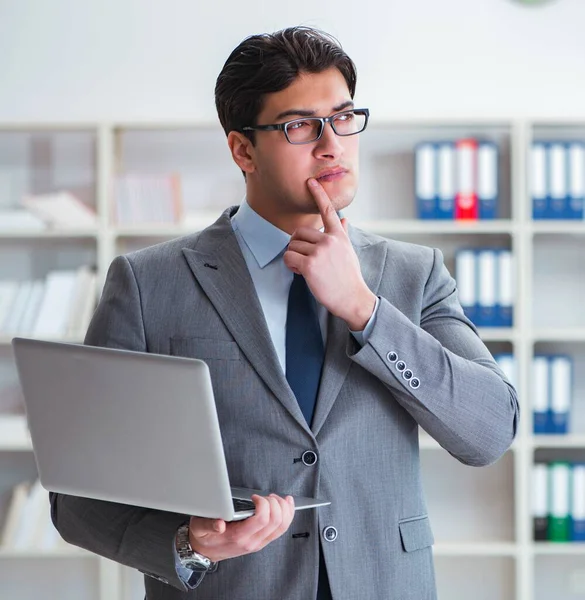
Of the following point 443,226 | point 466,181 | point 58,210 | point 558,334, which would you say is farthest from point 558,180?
point 58,210

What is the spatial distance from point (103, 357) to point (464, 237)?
2907 mm

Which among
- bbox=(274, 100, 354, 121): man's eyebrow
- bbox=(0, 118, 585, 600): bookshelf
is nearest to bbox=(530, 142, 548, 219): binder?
bbox=(0, 118, 585, 600): bookshelf

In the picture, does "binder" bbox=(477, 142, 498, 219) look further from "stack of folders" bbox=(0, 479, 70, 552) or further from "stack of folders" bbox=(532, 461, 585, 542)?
"stack of folders" bbox=(0, 479, 70, 552)

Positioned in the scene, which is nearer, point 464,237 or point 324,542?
point 324,542

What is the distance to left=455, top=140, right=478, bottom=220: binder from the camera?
3.42 metres

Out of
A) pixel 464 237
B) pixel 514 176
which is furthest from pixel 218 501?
pixel 464 237

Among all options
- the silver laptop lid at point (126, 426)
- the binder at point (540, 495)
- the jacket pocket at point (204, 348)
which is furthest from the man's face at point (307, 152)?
the binder at point (540, 495)

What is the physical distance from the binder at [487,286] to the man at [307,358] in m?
2.04

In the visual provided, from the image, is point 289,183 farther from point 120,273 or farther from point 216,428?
point 216,428

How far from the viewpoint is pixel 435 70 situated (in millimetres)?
3758

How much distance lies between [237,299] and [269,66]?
366 millimetres

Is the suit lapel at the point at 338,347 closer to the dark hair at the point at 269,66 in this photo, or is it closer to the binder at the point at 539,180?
the dark hair at the point at 269,66

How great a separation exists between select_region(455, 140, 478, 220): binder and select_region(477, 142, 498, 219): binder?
19mm

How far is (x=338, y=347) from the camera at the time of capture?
1.32 metres
